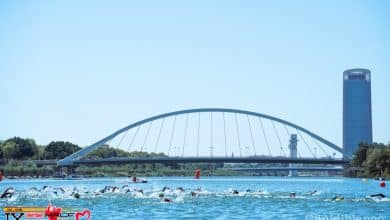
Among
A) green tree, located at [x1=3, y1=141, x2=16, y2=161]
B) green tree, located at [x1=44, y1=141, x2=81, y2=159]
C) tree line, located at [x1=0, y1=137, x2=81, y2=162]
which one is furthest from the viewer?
green tree, located at [x1=44, y1=141, x2=81, y2=159]

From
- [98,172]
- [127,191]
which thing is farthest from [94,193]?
[98,172]

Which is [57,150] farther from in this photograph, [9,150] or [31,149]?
[9,150]

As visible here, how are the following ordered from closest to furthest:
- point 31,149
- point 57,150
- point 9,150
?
point 9,150, point 31,149, point 57,150

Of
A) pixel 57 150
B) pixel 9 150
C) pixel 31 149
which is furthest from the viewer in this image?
pixel 57 150

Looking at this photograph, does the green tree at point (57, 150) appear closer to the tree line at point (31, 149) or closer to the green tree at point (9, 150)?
the tree line at point (31, 149)

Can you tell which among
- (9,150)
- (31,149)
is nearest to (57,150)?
(31,149)

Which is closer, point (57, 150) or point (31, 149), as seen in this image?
point (31, 149)

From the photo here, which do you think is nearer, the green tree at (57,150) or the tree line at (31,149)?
the tree line at (31,149)

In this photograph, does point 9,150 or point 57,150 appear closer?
point 9,150

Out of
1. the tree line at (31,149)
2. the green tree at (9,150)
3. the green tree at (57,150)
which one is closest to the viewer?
the green tree at (9,150)

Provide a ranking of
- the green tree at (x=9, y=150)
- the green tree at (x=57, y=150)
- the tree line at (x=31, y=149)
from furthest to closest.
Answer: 1. the green tree at (x=57, y=150)
2. the tree line at (x=31, y=149)
3. the green tree at (x=9, y=150)

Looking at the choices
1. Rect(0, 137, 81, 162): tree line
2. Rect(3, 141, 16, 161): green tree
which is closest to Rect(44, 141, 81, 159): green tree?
Rect(0, 137, 81, 162): tree line

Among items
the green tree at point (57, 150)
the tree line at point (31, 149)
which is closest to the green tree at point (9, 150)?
the tree line at point (31, 149)

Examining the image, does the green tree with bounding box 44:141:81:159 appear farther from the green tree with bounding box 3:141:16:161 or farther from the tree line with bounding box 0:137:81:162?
the green tree with bounding box 3:141:16:161
